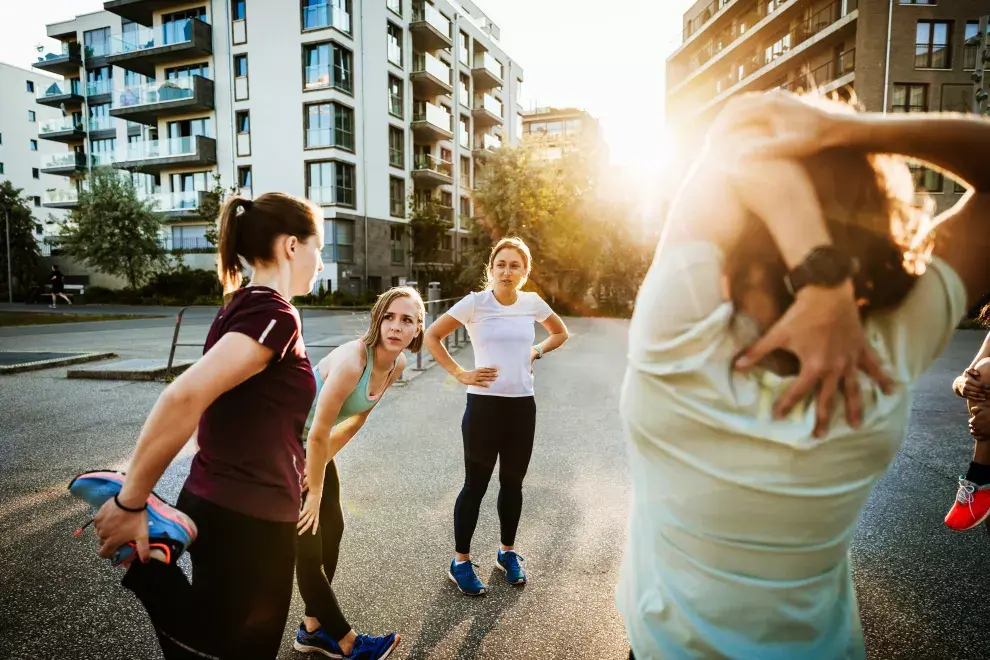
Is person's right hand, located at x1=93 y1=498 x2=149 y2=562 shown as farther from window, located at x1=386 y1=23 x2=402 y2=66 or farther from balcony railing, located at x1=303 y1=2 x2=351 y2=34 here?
window, located at x1=386 y1=23 x2=402 y2=66

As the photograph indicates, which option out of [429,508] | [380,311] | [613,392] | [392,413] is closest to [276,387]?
[380,311]

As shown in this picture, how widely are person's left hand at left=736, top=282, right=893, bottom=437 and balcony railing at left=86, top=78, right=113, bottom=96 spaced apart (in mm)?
49221

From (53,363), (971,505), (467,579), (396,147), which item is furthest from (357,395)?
(396,147)

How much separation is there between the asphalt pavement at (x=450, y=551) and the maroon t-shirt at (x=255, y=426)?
4.78ft

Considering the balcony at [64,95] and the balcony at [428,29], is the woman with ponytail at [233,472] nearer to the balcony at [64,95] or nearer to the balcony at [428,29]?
the balcony at [428,29]

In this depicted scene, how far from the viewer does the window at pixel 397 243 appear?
3347cm

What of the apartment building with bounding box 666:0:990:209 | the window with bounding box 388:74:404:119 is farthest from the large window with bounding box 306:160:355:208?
the apartment building with bounding box 666:0:990:209

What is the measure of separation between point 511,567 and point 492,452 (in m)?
0.69

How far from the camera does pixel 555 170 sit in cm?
2638

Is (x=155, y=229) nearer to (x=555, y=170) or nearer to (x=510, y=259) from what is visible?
(x=555, y=170)

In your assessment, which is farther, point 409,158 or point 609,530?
point 409,158

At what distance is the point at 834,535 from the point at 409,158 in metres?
35.9

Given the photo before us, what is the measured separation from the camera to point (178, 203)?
32.8 meters

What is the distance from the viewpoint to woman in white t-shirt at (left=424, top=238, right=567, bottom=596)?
10.6 feet
